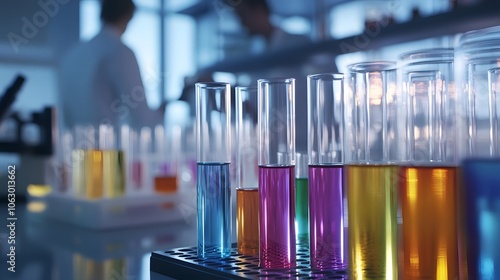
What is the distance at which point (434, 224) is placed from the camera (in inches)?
30.0

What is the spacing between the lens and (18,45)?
3453 mm

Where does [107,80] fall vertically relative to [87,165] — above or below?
above

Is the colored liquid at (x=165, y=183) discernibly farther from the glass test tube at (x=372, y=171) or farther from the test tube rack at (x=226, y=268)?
the glass test tube at (x=372, y=171)

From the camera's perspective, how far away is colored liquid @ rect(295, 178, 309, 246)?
1188mm

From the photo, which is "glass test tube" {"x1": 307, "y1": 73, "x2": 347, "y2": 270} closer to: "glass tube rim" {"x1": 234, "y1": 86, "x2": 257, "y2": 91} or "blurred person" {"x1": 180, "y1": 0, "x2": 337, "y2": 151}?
"glass tube rim" {"x1": 234, "y1": 86, "x2": 257, "y2": 91}

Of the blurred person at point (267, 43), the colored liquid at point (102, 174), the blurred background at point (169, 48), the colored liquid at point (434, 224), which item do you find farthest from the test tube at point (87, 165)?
the colored liquid at point (434, 224)

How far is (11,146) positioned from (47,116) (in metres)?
0.23

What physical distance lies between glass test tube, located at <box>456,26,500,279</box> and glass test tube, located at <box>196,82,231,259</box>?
48cm

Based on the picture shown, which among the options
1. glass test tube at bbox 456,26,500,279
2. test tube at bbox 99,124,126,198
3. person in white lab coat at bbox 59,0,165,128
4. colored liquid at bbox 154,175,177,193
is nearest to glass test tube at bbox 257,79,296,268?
glass test tube at bbox 456,26,500,279

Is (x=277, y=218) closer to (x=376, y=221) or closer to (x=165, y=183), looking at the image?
(x=376, y=221)

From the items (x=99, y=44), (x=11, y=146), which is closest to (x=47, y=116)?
(x=11, y=146)

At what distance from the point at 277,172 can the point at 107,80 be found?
2375 mm

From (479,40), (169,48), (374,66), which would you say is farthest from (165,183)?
(169,48)

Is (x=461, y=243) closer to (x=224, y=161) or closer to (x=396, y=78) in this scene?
(x=396, y=78)
